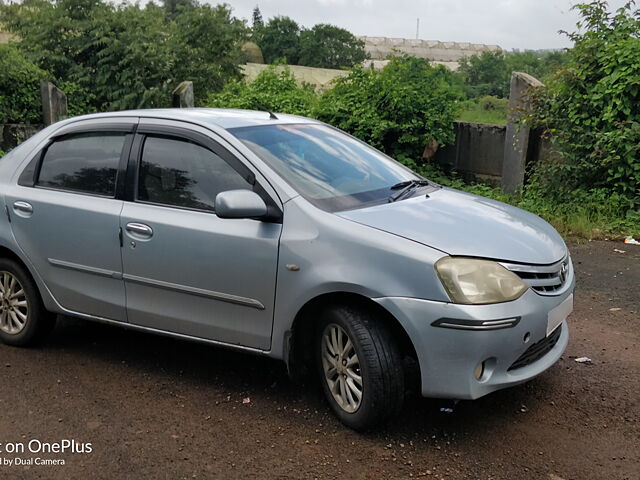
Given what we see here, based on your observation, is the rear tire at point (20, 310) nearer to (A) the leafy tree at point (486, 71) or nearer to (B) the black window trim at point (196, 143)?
(B) the black window trim at point (196, 143)

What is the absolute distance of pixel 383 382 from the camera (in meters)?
3.56

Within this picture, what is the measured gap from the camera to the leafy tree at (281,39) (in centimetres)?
5050

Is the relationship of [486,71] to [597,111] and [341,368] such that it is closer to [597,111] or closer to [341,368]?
[597,111]

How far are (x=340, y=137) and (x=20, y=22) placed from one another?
13.5 meters

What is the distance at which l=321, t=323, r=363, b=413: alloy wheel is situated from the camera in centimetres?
371

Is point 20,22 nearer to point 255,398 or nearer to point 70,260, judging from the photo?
point 70,260

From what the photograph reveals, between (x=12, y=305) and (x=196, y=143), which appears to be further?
(x=12, y=305)

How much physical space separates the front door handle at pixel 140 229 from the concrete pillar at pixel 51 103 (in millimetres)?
9119

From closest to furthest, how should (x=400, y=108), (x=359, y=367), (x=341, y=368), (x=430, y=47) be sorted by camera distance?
(x=359, y=367) < (x=341, y=368) < (x=400, y=108) < (x=430, y=47)

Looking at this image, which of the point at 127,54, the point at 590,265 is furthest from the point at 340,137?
the point at 127,54

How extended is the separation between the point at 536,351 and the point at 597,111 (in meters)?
5.58

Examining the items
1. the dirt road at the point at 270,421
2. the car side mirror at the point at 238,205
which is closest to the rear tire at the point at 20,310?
the dirt road at the point at 270,421

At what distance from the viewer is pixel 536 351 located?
3756mm

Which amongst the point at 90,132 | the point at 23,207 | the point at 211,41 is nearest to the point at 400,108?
the point at 90,132
